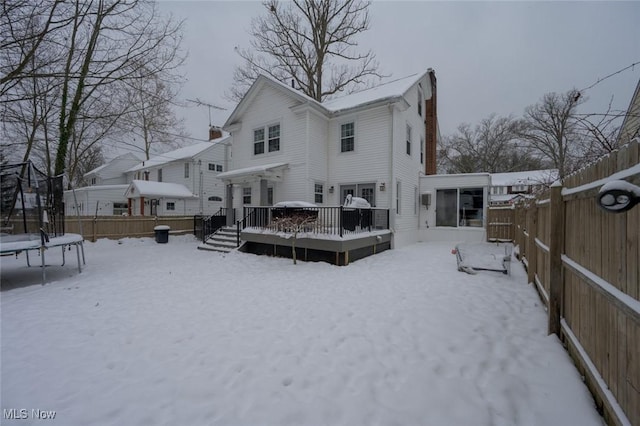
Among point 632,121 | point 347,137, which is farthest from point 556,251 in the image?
point 347,137

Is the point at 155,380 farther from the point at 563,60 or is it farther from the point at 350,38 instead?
the point at 350,38

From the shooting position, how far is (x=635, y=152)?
5.23ft

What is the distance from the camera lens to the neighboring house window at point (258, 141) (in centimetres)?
1341

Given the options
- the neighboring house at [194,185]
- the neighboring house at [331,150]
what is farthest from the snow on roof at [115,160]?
the neighboring house at [331,150]

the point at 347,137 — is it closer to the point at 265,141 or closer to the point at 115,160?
the point at 265,141

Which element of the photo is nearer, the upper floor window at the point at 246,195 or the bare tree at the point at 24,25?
the bare tree at the point at 24,25

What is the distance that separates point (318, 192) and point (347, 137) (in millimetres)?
2811

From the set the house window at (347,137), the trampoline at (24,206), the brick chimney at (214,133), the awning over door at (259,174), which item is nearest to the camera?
the trampoline at (24,206)

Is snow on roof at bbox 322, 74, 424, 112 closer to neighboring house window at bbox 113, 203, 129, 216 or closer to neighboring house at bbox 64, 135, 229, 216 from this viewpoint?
neighboring house at bbox 64, 135, 229, 216

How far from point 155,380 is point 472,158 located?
1568 inches

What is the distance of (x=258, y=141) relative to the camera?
1355 cm

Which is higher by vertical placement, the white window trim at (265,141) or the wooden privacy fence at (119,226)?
the white window trim at (265,141)

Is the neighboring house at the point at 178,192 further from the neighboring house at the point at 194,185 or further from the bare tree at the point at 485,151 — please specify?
the bare tree at the point at 485,151

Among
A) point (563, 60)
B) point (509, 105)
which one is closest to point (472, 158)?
point (509, 105)
